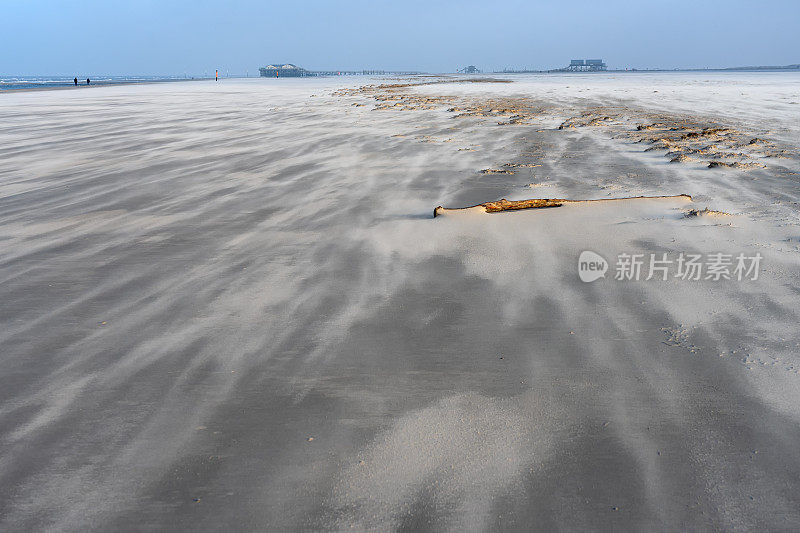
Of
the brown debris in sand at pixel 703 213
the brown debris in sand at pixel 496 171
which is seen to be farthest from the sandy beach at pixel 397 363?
the brown debris in sand at pixel 496 171

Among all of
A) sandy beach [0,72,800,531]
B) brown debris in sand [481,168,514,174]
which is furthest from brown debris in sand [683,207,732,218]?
brown debris in sand [481,168,514,174]

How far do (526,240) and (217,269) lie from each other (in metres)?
2.48

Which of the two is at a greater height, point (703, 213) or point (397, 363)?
point (703, 213)

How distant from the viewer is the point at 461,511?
1661mm

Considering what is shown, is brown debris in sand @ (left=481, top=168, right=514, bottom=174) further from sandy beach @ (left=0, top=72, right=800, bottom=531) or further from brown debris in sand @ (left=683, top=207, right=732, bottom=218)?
brown debris in sand @ (left=683, top=207, right=732, bottom=218)

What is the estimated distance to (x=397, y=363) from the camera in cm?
252

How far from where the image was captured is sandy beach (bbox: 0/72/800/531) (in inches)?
68.0

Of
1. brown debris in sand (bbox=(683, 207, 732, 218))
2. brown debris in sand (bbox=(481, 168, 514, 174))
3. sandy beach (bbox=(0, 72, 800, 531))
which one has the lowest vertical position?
sandy beach (bbox=(0, 72, 800, 531))

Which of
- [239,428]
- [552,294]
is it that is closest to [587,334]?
[552,294]

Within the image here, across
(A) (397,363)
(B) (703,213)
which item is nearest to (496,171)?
(B) (703,213)

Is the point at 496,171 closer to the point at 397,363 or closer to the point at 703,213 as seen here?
the point at 703,213

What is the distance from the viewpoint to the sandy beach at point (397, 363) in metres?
1.73

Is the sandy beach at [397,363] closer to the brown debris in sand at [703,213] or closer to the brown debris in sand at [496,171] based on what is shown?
the brown debris in sand at [703,213]

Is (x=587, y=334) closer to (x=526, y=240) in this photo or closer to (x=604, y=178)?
(x=526, y=240)
